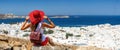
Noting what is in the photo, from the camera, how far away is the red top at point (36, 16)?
7.56 meters

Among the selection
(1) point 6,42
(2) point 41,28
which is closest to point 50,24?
(2) point 41,28

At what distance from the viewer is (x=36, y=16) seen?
7.61m

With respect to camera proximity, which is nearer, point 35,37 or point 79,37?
point 35,37

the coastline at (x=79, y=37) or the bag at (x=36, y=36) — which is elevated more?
the bag at (x=36, y=36)

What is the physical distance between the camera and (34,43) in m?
7.67

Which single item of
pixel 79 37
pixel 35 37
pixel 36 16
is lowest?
pixel 79 37

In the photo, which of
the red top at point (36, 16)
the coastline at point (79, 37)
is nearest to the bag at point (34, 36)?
the red top at point (36, 16)

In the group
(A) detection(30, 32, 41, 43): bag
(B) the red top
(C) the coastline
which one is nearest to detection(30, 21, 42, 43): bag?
(A) detection(30, 32, 41, 43): bag

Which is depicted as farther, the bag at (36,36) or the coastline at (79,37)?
the coastline at (79,37)

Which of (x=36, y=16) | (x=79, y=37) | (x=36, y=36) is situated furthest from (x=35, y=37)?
(x=79, y=37)

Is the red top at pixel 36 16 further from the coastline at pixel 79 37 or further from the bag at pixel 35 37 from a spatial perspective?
the coastline at pixel 79 37

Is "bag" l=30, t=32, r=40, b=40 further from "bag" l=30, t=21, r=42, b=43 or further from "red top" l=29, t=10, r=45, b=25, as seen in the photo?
"red top" l=29, t=10, r=45, b=25

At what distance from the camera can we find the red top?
7.56 m

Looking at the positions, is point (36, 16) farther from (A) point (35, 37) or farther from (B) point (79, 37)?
(B) point (79, 37)
